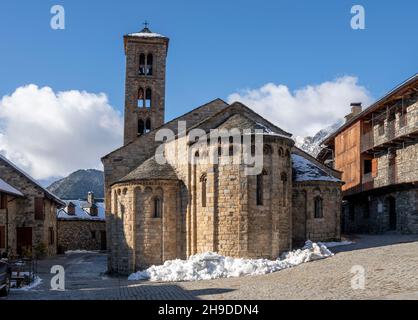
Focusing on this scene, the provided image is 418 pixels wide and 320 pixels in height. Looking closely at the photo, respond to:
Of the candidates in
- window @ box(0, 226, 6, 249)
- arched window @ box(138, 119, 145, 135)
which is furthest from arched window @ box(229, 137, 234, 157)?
arched window @ box(138, 119, 145, 135)

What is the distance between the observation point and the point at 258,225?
75.4ft

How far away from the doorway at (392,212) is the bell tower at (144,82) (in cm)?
1818

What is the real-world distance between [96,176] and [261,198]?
152 meters

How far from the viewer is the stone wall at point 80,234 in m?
52.0

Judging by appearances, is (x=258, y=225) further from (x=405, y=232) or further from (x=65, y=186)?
(x=65, y=186)

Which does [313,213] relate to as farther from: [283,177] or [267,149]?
[267,149]

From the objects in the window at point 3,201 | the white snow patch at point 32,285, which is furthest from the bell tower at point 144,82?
the white snow patch at point 32,285

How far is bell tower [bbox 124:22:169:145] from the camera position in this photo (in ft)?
136

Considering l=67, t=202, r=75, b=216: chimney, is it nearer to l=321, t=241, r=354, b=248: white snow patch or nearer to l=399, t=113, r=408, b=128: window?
l=321, t=241, r=354, b=248: white snow patch

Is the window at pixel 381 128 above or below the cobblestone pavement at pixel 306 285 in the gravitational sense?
above

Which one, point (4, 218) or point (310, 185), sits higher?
point (310, 185)

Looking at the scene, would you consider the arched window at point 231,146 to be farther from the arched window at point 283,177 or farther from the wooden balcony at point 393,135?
the wooden balcony at point 393,135

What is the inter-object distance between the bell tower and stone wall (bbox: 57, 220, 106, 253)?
54.2ft
